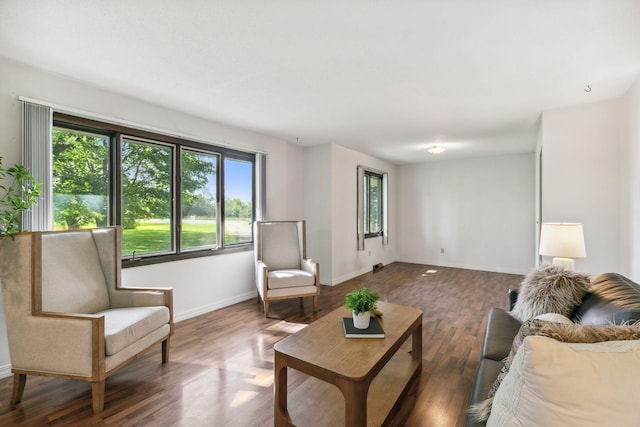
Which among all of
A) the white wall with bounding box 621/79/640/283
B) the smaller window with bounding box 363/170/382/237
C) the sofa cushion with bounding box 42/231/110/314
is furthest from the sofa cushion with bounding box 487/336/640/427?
the smaller window with bounding box 363/170/382/237

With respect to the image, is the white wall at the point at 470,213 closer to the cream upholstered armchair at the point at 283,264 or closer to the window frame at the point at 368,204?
the window frame at the point at 368,204

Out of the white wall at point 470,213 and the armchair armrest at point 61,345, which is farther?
the white wall at point 470,213

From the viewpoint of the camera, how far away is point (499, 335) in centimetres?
186

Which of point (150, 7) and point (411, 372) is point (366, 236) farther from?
point (150, 7)

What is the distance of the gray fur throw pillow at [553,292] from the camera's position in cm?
177

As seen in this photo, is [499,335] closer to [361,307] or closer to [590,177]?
[361,307]

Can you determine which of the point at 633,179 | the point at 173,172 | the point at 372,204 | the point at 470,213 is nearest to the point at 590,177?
the point at 633,179

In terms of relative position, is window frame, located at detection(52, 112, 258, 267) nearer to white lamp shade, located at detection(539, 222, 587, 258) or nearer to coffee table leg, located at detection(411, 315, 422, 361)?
coffee table leg, located at detection(411, 315, 422, 361)

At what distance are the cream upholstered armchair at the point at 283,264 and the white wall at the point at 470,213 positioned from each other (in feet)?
12.4

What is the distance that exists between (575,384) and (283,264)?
353cm

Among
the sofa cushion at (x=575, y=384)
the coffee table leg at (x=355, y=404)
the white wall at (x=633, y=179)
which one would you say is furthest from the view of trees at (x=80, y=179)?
the white wall at (x=633, y=179)

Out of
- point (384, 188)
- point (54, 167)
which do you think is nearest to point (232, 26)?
point (54, 167)

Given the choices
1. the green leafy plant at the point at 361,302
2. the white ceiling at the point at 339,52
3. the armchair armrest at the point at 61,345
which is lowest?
the armchair armrest at the point at 61,345

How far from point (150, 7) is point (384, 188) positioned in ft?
18.6
